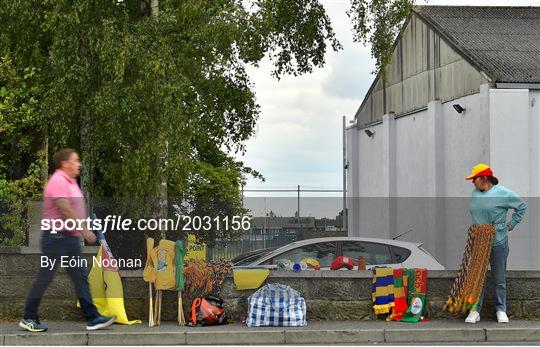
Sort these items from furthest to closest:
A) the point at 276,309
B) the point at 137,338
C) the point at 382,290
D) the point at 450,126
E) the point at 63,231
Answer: the point at 450,126
the point at 382,290
the point at 276,309
the point at 137,338
the point at 63,231

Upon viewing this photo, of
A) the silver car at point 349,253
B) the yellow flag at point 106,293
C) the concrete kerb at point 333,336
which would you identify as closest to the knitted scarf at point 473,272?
Result: the concrete kerb at point 333,336

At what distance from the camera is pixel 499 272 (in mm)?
13555

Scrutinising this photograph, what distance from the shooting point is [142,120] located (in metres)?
19.3

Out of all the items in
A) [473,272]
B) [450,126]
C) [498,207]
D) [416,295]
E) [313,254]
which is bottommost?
[416,295]

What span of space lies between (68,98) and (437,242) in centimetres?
1406

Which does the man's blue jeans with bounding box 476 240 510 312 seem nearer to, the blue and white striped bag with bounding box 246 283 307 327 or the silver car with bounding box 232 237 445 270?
the silver car with bounding box 232 237 445 270

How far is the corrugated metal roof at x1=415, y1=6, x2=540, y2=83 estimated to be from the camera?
2728 centimetres

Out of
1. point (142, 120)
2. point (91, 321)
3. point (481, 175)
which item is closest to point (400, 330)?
point (481, 175)

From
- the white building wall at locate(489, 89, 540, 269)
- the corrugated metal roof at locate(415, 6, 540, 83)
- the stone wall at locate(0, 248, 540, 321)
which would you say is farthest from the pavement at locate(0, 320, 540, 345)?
the corrugated metal roof at locate(415, 6, 540, 83)

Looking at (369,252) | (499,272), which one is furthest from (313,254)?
(499,272)

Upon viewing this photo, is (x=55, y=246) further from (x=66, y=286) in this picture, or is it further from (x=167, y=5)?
(x=167, y=5)

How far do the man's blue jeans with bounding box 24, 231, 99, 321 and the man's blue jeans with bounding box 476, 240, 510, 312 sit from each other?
205 inches

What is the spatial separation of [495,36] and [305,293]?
1884 cm

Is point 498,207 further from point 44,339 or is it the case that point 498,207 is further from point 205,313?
point 44,339
